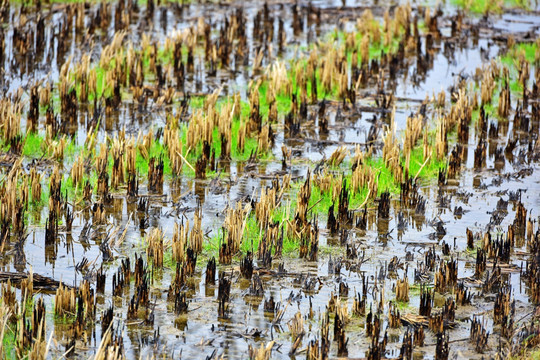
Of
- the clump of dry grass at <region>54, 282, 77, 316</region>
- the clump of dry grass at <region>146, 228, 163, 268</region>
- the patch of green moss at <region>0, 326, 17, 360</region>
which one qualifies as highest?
the clump of dry grass at <region>146, 228, 163, 268</region>

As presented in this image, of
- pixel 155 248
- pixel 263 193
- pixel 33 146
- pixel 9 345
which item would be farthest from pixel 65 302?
pixel 33 146

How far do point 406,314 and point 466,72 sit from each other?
23.6ft

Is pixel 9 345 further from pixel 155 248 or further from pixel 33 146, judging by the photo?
pixel 33 146

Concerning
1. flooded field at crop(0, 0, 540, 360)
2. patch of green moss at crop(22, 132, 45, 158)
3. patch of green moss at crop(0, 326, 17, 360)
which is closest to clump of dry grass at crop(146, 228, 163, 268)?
flooded field at crop(0, 0, 540, 360)

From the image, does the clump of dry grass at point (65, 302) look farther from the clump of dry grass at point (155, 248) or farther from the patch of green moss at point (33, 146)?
the patch of green moss at point (33, 146)

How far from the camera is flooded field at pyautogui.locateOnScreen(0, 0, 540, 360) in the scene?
5027 millimetres

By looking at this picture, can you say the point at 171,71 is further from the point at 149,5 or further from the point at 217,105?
the point at 149,5

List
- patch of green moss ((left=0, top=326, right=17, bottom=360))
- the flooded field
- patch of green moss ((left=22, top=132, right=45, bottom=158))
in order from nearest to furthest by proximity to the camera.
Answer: patch of green moss ((left=0, top=326, right=17, bottom=360)), the flooded field, patch of green moss ((left=22, top=132, right=45, bottom=158))

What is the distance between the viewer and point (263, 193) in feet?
21.3

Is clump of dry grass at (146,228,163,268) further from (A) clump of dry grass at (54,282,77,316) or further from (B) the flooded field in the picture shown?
(A) clump of dry grass at (54,282,77,316)

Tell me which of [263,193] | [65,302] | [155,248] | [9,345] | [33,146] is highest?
[33,146]

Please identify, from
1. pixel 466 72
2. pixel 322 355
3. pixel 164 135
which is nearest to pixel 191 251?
pixel 322 355

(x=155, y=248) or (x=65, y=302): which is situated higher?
(x=155, y=248)

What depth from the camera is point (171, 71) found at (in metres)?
11.2
